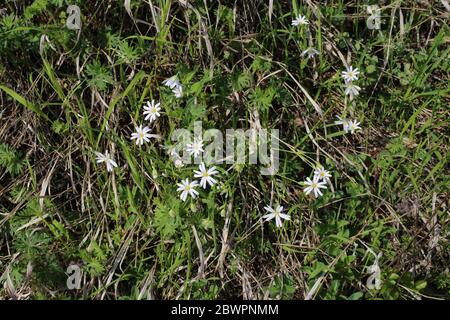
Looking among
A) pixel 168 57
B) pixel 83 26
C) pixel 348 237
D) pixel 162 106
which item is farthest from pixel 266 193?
pixel 83 26

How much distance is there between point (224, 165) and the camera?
8.58ft

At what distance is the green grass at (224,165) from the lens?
2502 mm

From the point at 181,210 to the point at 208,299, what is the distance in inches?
15.5

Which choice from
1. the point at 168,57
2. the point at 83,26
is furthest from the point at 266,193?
the point at 83,26

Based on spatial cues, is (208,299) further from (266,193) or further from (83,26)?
(83,26)

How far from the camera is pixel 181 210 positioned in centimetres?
250

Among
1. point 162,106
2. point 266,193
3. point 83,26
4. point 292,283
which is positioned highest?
point 83,26

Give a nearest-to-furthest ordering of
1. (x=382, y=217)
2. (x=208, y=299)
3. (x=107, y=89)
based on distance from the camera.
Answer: (x=208, y=299)
(x=382, y=217)
(x=107, y=89)

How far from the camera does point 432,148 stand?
9.02ft

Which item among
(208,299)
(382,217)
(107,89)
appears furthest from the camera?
(107,89)

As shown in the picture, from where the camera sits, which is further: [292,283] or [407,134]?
[407,134]

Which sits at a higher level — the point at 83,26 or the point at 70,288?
the point at 83,26

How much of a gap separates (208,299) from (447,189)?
120 centimetres

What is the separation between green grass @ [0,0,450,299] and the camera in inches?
98.5
